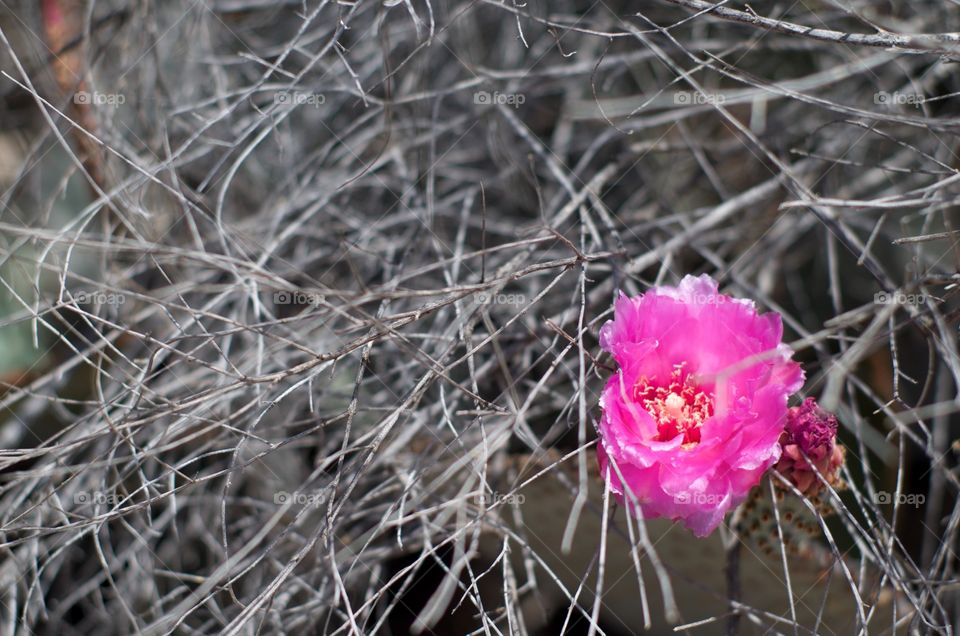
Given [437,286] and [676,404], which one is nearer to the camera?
[676,404]

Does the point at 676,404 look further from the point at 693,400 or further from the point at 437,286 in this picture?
the point at 437,286

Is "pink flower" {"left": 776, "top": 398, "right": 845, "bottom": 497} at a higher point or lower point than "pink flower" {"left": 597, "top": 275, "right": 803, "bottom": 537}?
lower

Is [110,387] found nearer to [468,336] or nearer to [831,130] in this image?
[468,336]

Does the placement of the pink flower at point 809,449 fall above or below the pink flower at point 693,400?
below

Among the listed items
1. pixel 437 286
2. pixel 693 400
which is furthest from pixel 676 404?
pixel 437 286

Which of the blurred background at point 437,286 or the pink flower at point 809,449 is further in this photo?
the blurred background at point 437,286
